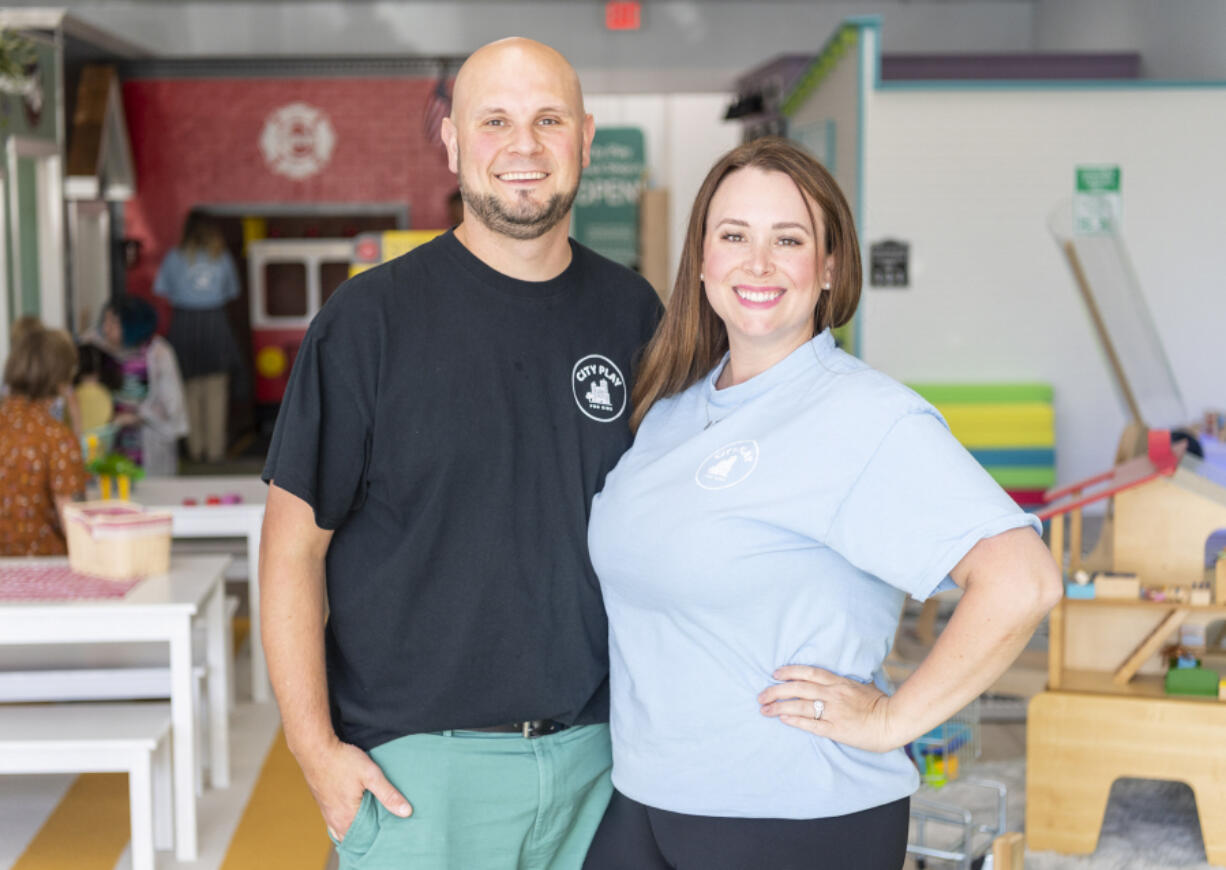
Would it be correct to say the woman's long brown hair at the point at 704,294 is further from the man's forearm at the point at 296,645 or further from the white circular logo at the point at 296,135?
the white circular logo at the point at 296,135

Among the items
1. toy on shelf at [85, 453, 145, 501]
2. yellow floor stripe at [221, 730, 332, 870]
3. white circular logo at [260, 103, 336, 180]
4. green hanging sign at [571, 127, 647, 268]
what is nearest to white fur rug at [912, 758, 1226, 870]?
yellow floor stripe at [221, 730, 332, 870]

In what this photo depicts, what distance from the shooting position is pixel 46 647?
14.1 ft

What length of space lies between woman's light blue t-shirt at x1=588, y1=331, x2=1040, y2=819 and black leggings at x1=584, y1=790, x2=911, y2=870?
2 centimetres

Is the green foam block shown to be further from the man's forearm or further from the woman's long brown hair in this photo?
the man's forearm

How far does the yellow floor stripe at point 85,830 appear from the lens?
150 inches

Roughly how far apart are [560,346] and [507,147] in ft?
1.01

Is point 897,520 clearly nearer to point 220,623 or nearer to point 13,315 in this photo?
point 220,623

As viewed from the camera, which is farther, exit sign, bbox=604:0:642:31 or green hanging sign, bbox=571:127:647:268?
exit sign, bbox=604:0:642:31

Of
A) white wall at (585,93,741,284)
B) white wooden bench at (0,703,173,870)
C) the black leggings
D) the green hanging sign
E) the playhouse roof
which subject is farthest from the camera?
white wall at (585,93,741,284)

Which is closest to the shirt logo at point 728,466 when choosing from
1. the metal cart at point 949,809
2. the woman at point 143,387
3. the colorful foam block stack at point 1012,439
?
the metal cart at point 949,809

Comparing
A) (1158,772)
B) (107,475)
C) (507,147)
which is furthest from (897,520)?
(107,475)

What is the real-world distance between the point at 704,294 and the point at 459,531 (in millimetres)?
534

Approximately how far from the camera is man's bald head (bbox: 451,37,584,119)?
2.01m

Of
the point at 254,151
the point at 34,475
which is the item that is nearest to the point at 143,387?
the point at 34,475
